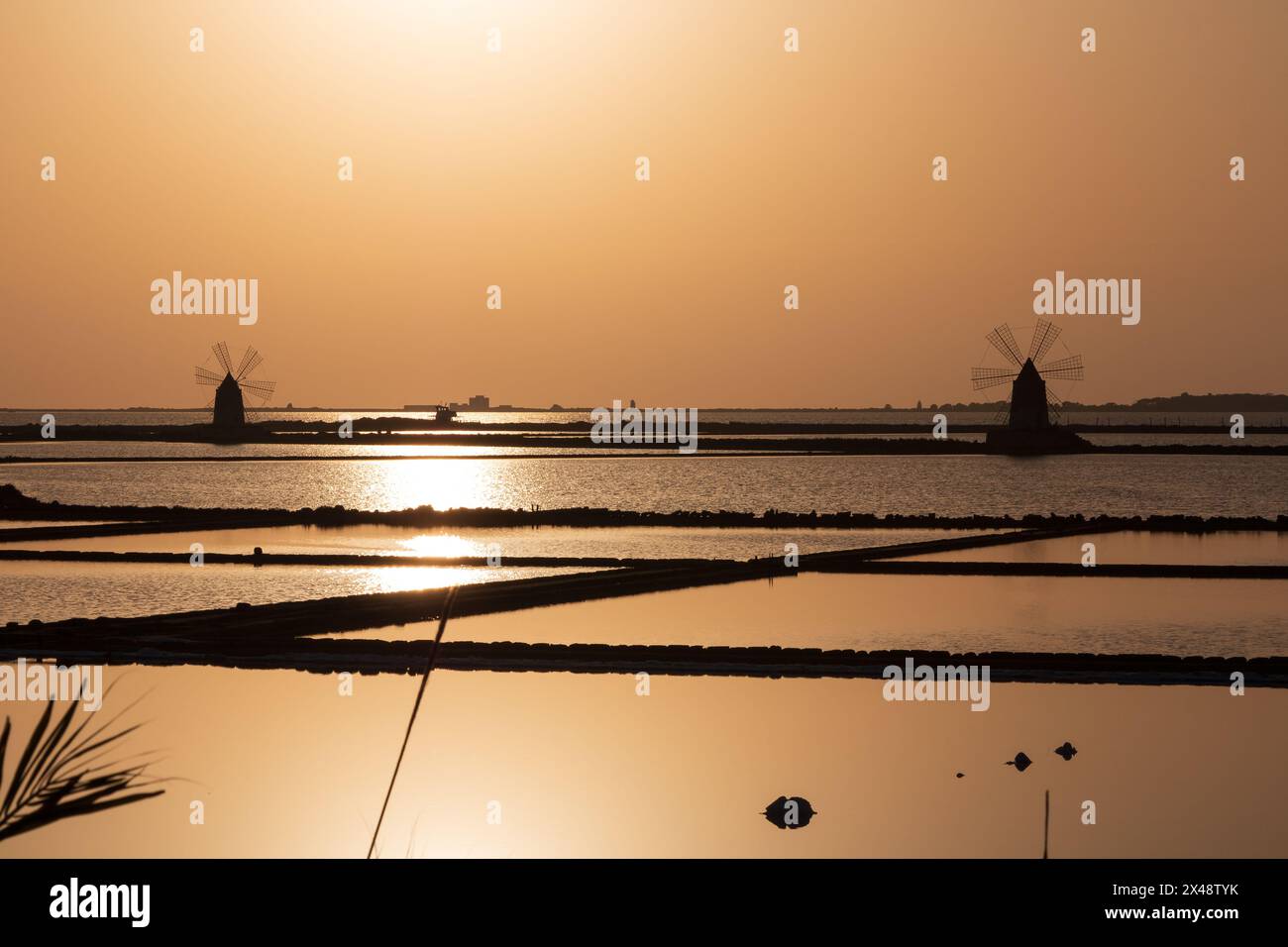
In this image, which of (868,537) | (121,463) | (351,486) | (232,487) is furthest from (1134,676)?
(121,463)

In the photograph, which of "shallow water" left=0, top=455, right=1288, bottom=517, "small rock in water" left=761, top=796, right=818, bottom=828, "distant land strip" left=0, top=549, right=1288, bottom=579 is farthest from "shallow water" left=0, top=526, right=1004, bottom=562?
"small rock in water" left=761, top=796, right=818, bottom=828

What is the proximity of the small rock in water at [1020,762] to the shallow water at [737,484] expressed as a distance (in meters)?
32.3

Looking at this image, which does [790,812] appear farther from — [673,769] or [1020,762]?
[1020,762]

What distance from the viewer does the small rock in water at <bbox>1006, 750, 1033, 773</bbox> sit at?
9602 millimetres

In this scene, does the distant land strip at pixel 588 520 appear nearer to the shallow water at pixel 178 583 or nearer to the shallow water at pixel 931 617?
the shallow water at pixel 178 583

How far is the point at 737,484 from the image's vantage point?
193 feet

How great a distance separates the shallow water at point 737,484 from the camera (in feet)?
151

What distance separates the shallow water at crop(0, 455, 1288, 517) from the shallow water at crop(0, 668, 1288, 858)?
100ft

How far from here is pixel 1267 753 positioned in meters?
10.1

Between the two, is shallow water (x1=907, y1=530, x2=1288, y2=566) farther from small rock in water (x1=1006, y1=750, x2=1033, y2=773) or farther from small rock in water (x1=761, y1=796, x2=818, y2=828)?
small rock in water (x1=761, y1=796, x2=818, y2=828)

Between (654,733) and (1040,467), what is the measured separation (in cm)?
6447

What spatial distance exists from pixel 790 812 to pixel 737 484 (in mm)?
50626
